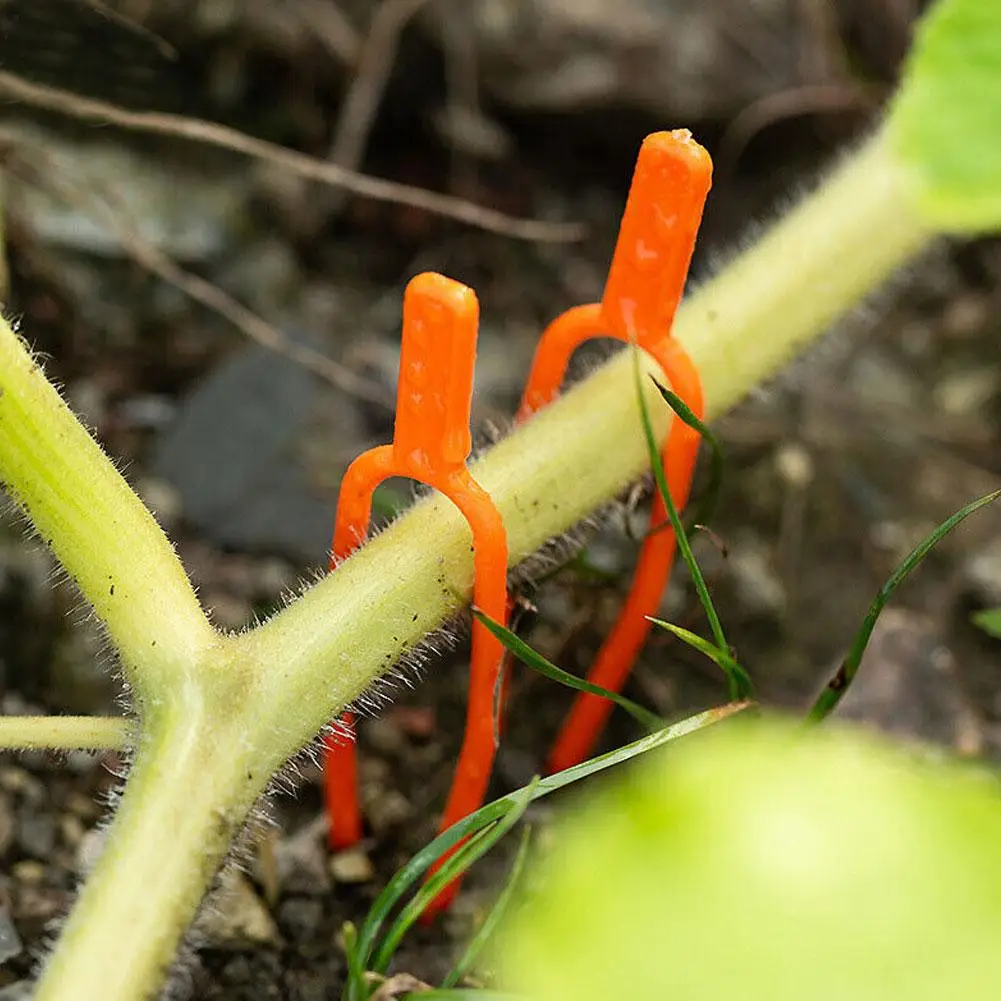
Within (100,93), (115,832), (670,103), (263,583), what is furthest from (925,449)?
(115,832)

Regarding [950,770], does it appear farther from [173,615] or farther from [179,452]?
[179,452]

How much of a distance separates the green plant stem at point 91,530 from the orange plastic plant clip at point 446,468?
0.59ft

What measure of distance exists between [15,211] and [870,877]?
1.57 m

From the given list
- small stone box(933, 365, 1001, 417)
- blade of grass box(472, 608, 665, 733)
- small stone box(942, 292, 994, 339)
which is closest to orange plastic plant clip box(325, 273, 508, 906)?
blade of grass box(472, 608, 665, 733)

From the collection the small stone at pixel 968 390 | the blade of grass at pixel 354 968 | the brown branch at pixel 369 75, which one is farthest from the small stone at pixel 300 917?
the small stone at pixel 968 390

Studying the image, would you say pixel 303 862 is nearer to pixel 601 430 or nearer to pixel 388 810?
pixel 388 810

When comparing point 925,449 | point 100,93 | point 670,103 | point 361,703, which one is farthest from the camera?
point 670,103

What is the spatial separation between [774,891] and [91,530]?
2.33ft

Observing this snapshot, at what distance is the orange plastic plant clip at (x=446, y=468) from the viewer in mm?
926

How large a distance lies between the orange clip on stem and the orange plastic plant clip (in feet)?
0.65

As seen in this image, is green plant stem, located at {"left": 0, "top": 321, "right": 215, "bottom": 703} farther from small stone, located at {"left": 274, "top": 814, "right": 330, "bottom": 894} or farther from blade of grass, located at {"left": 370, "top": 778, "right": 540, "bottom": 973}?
small stone, located at {"left": 274, "top": 814, "right": 330, "bottom": 894}

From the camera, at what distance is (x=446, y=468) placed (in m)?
1.02

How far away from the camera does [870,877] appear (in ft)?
1.80

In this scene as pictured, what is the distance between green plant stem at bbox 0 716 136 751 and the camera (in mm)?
1021
